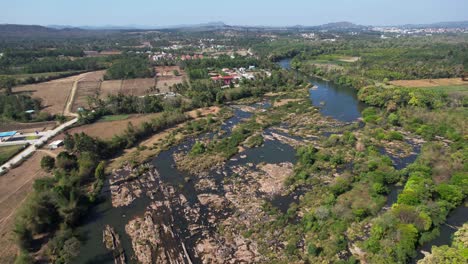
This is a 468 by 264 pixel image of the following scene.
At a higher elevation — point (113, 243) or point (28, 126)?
point (113, 243)

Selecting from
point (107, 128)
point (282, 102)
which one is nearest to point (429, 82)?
point (282, 102)

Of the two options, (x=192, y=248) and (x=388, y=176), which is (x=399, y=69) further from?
(x=192, y=248)

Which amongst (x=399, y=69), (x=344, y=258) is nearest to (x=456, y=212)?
(x=344, y=258)

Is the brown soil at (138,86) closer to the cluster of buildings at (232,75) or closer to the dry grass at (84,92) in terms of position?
the dry grass at (84,92)

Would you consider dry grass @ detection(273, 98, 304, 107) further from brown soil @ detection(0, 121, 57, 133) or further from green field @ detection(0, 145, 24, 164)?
green field @ detection(0, 145, 24, 164)

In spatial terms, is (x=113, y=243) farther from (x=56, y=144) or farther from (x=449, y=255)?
(x=449, y=255)

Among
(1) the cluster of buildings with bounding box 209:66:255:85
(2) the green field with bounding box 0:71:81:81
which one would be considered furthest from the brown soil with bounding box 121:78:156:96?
(2) the green field with bounding box 0:71:81:81
